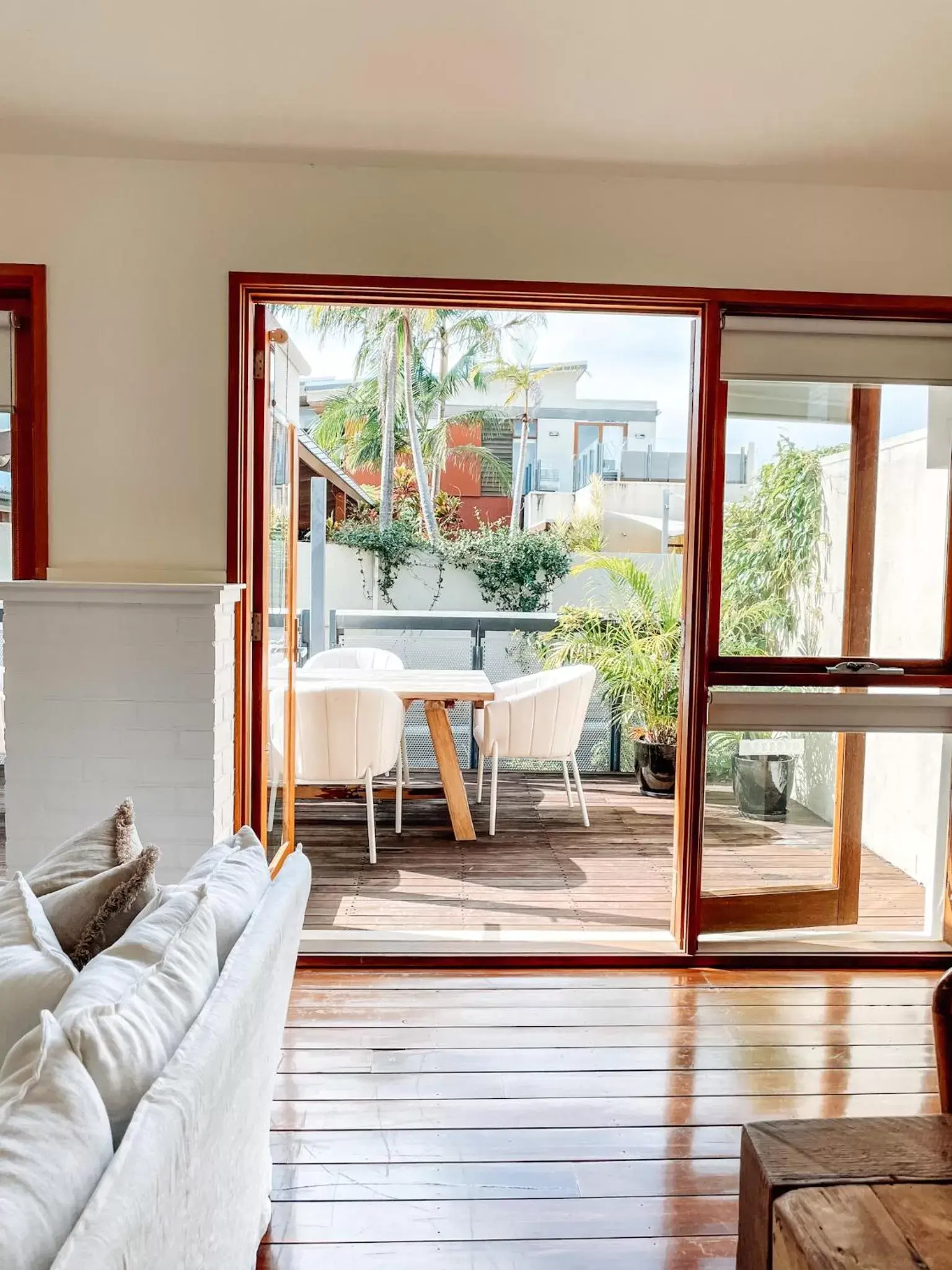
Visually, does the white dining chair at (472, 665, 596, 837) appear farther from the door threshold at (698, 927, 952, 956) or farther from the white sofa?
the white sofa

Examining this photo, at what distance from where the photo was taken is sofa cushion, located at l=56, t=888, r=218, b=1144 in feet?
3.20

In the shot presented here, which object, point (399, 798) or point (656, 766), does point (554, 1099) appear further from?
point (656, 766)

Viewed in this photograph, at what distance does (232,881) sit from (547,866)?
2.84 meters

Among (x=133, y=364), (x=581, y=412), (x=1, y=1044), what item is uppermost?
(x=581, y=412)

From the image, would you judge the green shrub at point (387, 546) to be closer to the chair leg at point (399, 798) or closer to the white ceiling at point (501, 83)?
the chair leg at point (399, 798)

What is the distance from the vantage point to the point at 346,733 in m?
4.07

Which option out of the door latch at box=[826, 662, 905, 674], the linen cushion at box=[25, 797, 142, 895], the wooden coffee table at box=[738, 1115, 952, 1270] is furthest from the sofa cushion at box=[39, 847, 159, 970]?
the door latch at box=[826, 662, 905, 674]

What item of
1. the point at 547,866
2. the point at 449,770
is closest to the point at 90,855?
the point at 547,866

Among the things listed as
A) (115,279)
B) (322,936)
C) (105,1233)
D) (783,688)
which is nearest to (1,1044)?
(105,1233)

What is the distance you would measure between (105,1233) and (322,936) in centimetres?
239

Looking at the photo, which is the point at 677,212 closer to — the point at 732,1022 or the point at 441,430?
the point at 732,1022

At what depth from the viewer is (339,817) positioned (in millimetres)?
4938

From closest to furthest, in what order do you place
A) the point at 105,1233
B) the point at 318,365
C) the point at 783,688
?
the point at 105,1233, the point at 783,688, the point at 318,365

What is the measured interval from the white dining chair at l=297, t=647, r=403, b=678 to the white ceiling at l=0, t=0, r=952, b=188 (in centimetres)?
319
